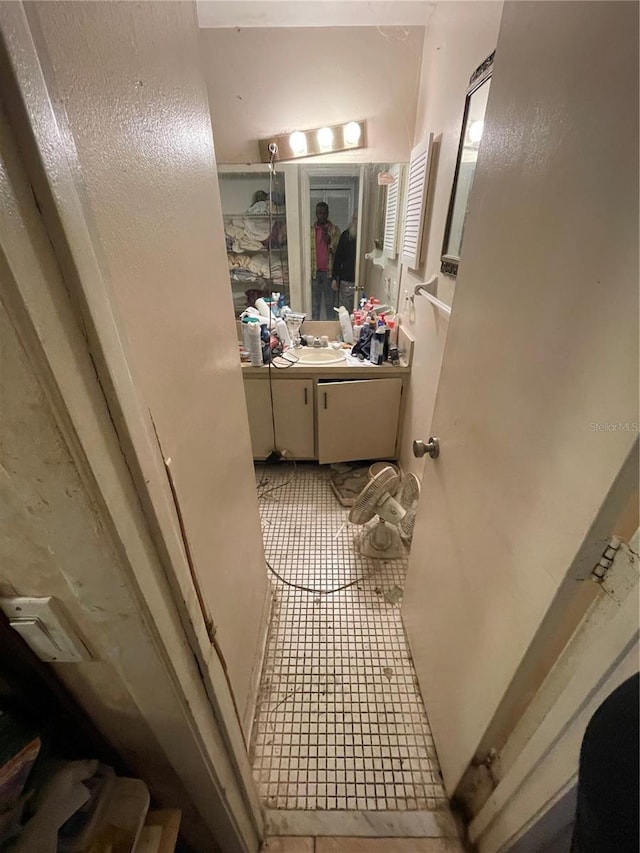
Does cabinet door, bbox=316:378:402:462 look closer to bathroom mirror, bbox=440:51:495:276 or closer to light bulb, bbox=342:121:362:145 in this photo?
bathroom mirror, bbox=440:51:495:276

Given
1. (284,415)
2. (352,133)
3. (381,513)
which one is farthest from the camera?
(284,415)

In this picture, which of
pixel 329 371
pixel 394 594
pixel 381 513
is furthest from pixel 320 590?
pixel 329 371

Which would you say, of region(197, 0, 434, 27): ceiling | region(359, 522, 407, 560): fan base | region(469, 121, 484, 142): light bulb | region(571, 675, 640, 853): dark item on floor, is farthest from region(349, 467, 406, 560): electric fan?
region(197, 0, 434, 27): ceiling

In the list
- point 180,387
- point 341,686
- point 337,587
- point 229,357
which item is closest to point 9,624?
point 180,387

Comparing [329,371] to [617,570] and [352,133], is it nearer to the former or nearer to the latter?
[352,133]

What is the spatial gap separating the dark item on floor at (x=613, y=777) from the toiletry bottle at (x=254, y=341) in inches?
70.6

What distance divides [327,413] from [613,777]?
1.72 meters

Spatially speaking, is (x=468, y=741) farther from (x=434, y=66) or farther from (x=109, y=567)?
(x=434, y=66)

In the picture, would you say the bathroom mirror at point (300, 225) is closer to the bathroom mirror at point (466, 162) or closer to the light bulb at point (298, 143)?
the light bulb at point (298, 143)

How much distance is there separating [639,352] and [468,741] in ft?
3.04

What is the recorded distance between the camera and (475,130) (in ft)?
3.59

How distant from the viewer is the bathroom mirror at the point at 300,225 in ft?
6.43

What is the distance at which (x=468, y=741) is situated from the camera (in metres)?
0.80

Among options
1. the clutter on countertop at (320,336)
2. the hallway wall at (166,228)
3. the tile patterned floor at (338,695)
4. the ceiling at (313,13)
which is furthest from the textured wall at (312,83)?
the tile patterned floor at (338,695)
